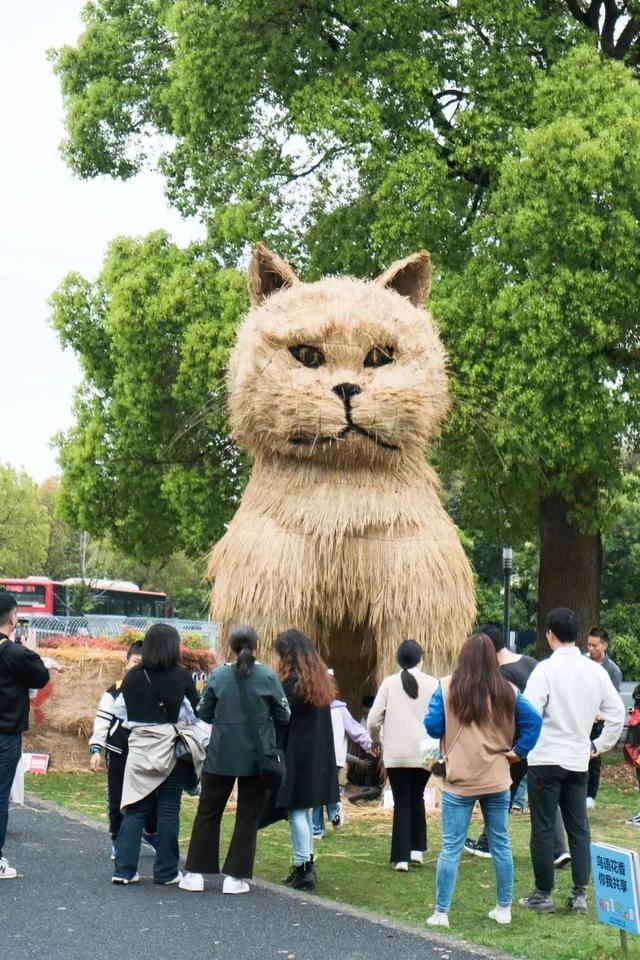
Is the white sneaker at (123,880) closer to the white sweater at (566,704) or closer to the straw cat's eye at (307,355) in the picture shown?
the white sweater at (566,704)

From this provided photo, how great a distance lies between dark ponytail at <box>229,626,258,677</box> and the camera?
7.94 meters

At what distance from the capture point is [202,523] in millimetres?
17844

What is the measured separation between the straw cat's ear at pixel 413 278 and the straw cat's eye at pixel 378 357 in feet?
3.36

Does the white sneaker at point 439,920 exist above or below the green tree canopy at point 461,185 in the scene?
below

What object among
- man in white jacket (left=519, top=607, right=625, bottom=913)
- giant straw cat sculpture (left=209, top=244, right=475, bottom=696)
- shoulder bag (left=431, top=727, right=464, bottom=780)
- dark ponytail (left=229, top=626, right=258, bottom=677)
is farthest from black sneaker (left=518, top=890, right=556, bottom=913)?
giant straw cat sculpture (left=209, top=244, right=475, bottom=696)

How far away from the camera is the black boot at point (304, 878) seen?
820 centimetres

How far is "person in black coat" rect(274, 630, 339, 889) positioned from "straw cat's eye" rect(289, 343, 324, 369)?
124 inches

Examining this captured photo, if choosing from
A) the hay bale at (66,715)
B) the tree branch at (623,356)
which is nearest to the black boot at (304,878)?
the hay bale at (66,715)

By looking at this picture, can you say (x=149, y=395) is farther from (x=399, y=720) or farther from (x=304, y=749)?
(x=304, y=749)

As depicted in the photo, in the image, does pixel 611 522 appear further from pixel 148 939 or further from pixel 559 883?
pixel 148 939

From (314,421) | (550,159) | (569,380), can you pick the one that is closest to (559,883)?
(314,421)

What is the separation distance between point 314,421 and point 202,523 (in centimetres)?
745

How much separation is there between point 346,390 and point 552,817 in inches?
158

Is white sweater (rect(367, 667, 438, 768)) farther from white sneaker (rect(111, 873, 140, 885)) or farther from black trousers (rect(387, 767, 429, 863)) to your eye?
white sneaker (rect(111, 873, 140, 885))
